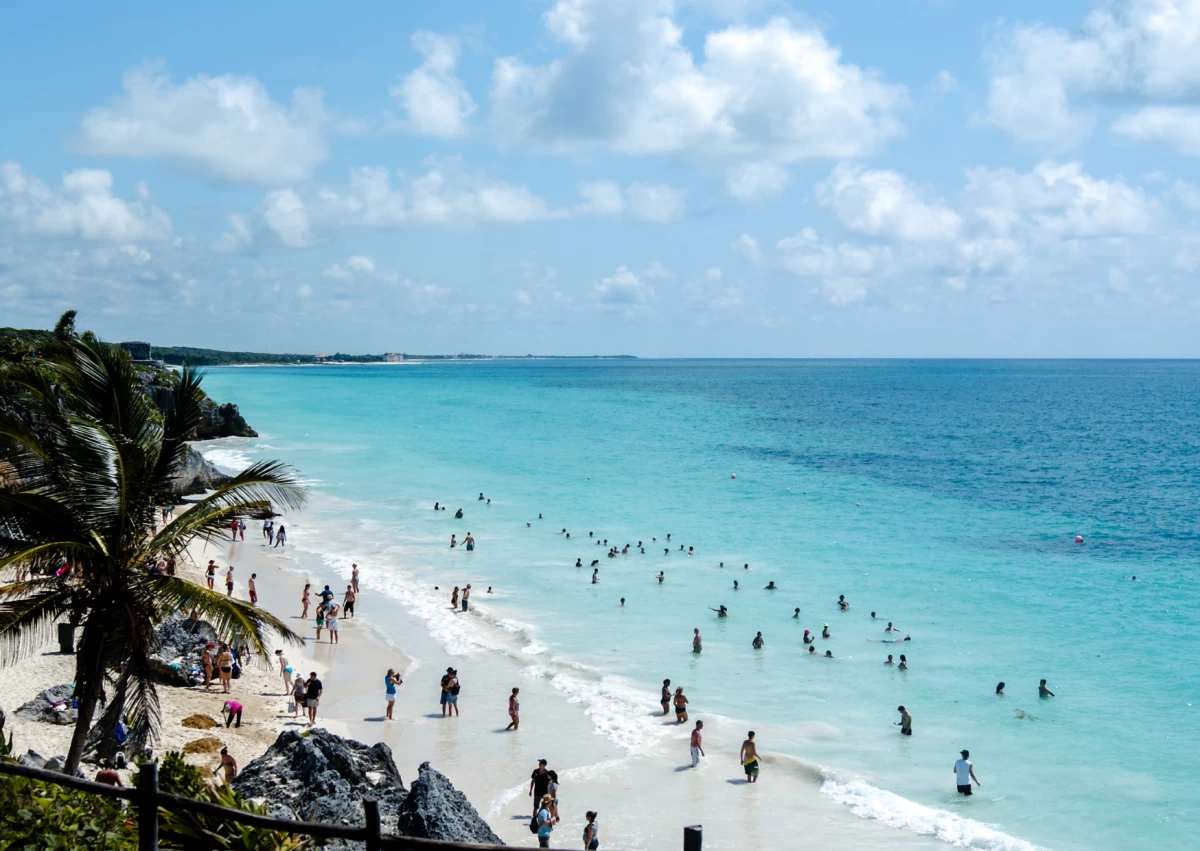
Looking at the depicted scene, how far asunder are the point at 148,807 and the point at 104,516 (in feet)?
21.8

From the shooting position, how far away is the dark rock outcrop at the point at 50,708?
17734mm

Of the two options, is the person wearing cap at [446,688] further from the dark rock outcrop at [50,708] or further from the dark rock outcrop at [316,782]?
the dark rock outcrop at [50,708]

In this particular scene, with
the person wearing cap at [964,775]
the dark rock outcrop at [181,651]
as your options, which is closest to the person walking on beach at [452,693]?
the dark rock outcrop at [181,651]

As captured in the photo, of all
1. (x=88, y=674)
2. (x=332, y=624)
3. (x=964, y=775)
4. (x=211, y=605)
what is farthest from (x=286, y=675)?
(x=964, y=775)

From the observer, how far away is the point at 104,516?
10.6m

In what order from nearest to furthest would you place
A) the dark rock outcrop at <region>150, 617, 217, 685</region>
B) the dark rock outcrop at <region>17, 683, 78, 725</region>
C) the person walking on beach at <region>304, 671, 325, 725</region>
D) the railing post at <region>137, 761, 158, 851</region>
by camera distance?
1. the railing post at <region>137, 761, 158, 851</region>
2. the dark rock outcrop at <region>17, 683, 78, 725</region>
3. the person walking on beach at <region>304, 671, 325, 725</region>
4. the dark rock outcrop at <region>150, 617, 217, 685</region>

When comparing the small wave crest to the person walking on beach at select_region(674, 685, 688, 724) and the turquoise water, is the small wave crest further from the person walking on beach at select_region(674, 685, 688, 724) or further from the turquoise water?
the person walking on beach at select_region(674, 685, 688, 724)

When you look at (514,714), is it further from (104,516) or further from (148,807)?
(148,807)

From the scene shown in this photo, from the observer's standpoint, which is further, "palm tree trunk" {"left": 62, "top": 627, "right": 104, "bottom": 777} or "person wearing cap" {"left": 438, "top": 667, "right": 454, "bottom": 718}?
"person wearing cap" {"left": 438, "top": 667, "right": 454, "bottom": 718}

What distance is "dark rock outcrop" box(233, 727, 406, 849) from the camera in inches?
530

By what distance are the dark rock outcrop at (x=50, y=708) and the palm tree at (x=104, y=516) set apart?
26.3ft

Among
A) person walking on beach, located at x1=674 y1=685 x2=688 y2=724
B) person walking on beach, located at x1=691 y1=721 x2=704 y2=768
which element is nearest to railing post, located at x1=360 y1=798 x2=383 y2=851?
person walking on beach, located at x1=691 y1=721 x2=704 y2=768

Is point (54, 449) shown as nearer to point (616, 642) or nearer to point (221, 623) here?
point (221, 623)

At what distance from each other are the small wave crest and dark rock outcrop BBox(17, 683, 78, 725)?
14808mm
